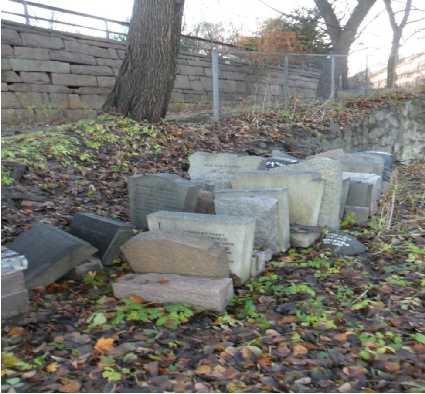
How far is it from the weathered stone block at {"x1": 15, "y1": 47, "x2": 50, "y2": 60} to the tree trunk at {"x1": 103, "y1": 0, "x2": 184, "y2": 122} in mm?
2825

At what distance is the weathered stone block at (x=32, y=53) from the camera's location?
32.9ft

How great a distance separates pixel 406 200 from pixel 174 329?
16.8 ft

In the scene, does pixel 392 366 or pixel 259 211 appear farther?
pixel 259 211

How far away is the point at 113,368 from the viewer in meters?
2.78

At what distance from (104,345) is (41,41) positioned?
9.08 m

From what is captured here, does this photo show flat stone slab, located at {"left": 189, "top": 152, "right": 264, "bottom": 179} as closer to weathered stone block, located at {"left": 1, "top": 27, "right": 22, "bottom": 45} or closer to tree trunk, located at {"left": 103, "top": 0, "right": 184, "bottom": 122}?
tree trunk, located at {"left": 103, "top": 0, "right": 184, "bottom": 122}

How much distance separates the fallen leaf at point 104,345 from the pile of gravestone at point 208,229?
0.64 metres

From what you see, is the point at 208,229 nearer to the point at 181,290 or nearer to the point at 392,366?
the point at 181,290

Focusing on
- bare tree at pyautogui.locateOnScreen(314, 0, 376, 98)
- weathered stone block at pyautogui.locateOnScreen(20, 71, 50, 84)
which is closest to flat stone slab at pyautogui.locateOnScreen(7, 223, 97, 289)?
weathered stone block at pyautogui.locateOnScreen(20, 71, 50, 84)

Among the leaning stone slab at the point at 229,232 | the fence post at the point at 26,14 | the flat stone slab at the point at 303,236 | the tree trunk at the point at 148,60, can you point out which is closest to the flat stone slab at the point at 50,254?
the leaning stone slab at the point at 229,232

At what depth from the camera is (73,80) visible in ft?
36.1

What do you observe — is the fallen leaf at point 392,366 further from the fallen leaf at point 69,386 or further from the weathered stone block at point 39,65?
the weathered stone block at point 39,65

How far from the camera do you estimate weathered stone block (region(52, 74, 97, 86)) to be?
10.7m

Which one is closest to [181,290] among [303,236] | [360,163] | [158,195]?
[158,195]
